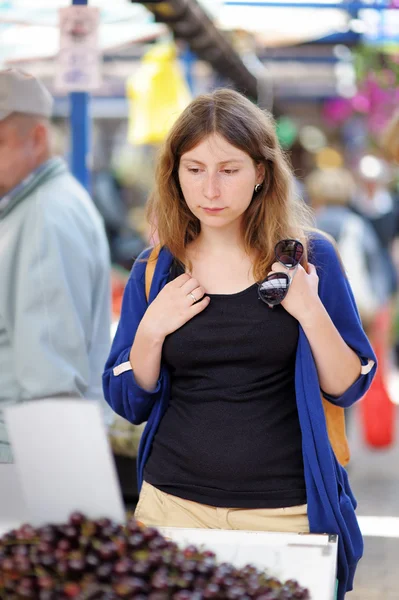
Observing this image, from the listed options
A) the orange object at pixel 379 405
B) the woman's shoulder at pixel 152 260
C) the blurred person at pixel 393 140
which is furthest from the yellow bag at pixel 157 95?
the woman's shoulder at pixel 152 260

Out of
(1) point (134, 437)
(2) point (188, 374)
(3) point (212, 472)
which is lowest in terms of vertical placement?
(1) point (134, 437)

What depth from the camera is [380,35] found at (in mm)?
8484

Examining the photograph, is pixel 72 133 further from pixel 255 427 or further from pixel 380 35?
pixel 380 35

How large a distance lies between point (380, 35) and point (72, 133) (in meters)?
4.44

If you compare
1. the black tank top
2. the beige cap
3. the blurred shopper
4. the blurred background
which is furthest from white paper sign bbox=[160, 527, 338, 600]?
the blurred shopper

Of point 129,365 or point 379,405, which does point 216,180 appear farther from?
point 379,405

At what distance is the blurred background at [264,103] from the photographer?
4.73 m

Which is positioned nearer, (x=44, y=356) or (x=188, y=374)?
(x=188, y=374)

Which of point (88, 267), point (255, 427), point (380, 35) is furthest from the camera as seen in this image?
point (380, 35)

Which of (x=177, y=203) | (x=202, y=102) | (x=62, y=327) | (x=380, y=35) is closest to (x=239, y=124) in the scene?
(x=202, y=102)

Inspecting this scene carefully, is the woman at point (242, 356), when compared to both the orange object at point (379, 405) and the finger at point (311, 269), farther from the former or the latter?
the orange object at point (379, 405)

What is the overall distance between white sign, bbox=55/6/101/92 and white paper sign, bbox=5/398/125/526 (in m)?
2.81

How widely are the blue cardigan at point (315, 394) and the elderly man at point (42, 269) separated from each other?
0.40 meters

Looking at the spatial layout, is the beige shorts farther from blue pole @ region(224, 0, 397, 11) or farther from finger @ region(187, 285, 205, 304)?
blue pole @ region(224, 0, 397, 11)
